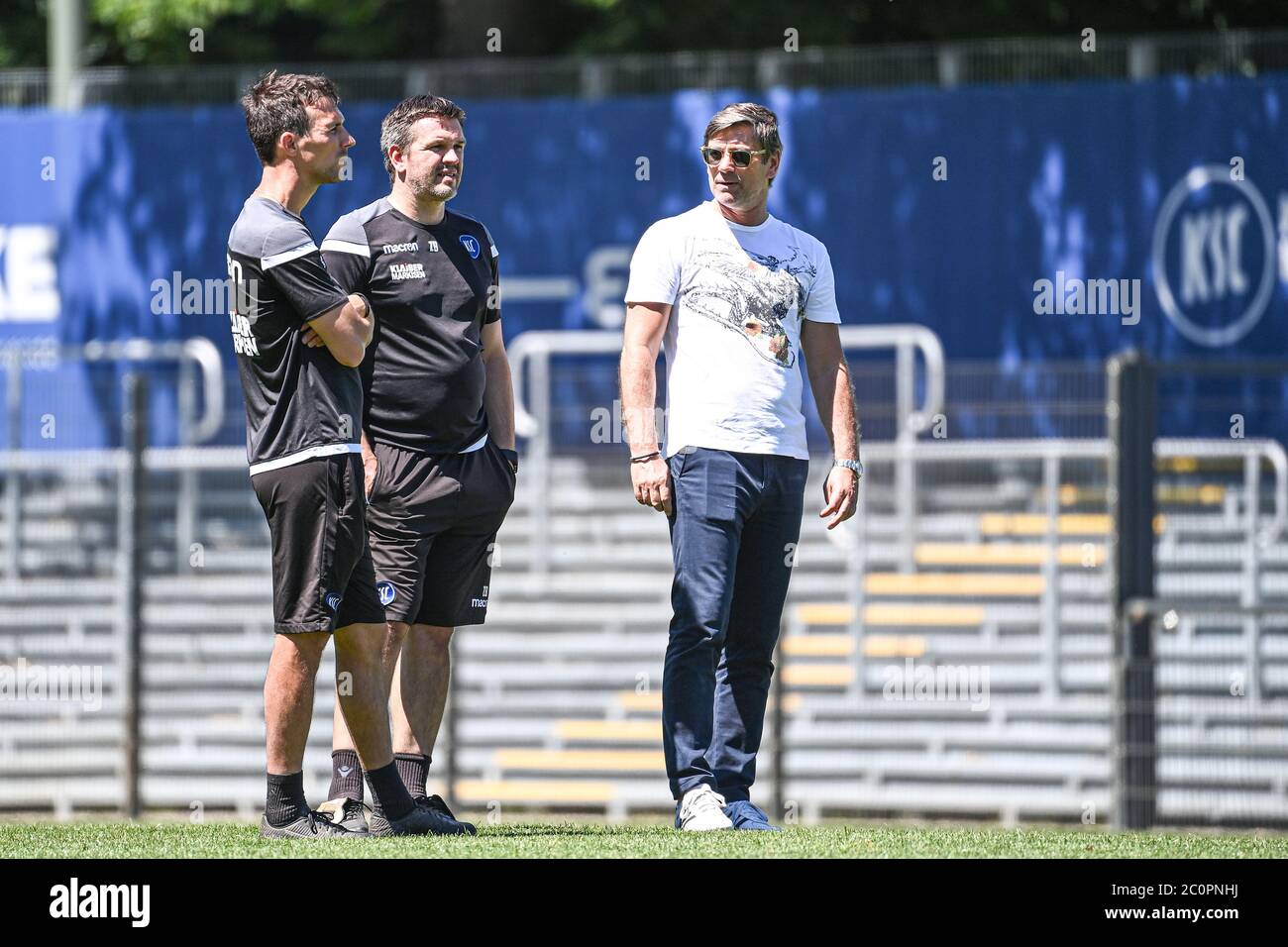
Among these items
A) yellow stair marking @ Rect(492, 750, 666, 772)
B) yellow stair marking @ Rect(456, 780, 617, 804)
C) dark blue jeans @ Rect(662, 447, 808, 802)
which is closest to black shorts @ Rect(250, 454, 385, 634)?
dark blue jeans @ Rect(662, 447, 808, 802)

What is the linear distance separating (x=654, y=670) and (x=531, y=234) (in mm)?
5181

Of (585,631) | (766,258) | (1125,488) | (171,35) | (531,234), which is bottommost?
(585,631)

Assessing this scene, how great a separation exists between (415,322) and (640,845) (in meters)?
1.64

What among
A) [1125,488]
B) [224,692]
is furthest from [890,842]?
[224,692]

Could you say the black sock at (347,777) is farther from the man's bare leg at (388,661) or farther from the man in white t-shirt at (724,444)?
the man in white t-shirt at (724,444)

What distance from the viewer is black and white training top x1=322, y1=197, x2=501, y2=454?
5754 mm

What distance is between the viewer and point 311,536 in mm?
5352

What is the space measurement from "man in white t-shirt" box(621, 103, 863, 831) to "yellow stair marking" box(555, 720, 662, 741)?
15.6 feet

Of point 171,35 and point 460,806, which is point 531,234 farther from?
point 460,806

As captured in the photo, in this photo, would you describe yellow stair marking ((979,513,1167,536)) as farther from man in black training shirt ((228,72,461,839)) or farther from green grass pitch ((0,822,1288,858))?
man in black training shirt ((228,72,461,839))

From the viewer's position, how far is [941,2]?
17.0 meters
